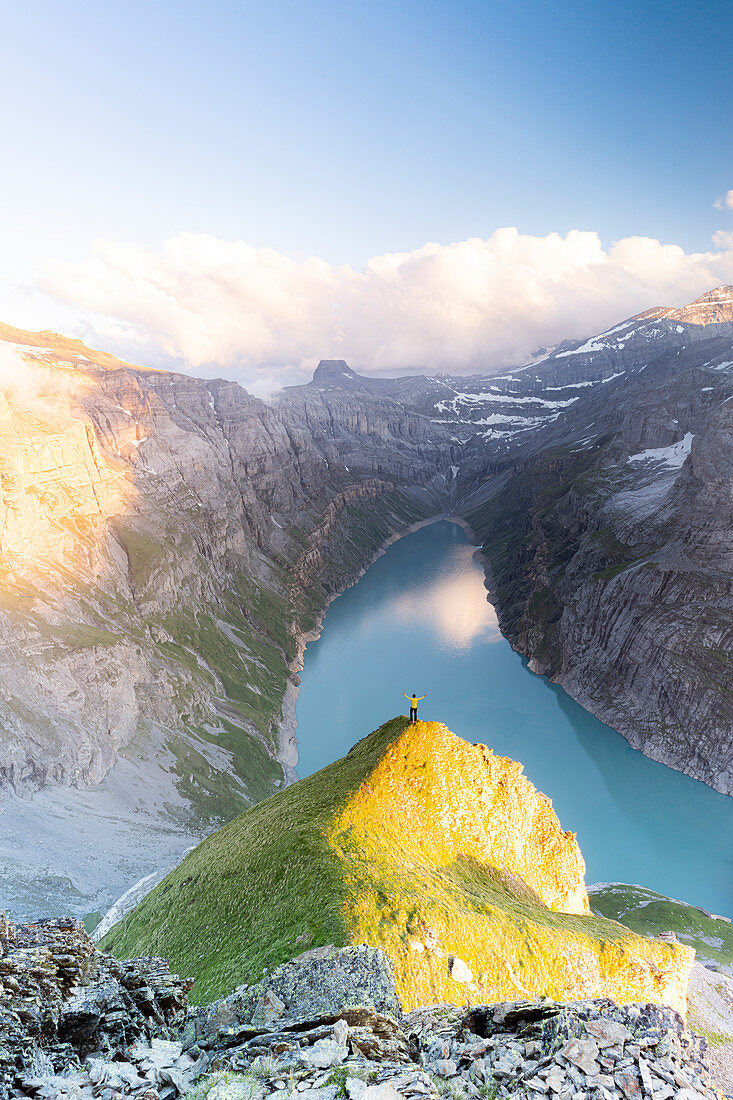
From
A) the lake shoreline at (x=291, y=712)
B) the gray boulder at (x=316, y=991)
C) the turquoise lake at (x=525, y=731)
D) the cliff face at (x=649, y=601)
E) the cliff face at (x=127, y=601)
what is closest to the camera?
the gray boulder at (x=316, y=991)

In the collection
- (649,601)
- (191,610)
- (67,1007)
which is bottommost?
(649,601)

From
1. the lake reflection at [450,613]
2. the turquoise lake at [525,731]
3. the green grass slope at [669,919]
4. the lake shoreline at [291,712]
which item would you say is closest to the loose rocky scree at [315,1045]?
the green grass slope at [669,919]

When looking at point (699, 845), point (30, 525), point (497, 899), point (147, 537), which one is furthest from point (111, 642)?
point (699, 845)

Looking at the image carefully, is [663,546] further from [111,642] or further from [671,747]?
[111,642]

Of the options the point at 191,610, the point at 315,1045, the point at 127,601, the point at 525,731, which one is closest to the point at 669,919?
the point at 525,731

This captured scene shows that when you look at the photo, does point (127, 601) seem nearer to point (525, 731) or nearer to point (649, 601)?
point (525, 731)

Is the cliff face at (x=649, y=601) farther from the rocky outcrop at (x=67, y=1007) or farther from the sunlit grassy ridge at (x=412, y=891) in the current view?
the rocky outcrop at (x=67, y=1007)

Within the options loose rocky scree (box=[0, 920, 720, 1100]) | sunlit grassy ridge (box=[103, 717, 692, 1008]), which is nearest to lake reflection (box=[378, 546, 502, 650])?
sunlit grassy ridge (box=[103, 717, 692, 1008])
